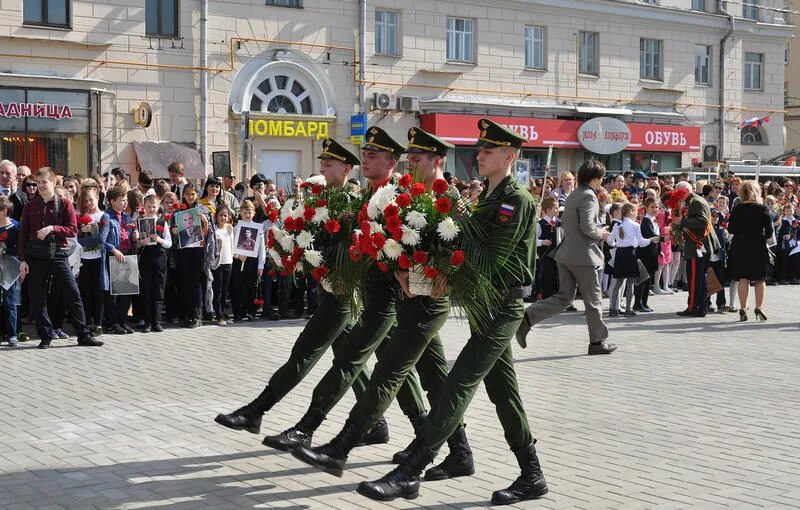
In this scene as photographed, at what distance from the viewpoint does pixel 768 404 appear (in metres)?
9.03

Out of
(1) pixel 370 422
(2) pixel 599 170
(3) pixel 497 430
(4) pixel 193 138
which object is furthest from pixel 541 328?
(4) pixel 193 138

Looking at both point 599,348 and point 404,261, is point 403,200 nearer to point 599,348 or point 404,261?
point 404,261

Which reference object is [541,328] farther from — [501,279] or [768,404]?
[501,279]

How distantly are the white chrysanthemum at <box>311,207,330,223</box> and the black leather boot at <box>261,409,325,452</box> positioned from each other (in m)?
1.16

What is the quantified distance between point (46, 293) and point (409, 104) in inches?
715

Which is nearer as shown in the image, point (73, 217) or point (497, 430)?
point (497, 430)

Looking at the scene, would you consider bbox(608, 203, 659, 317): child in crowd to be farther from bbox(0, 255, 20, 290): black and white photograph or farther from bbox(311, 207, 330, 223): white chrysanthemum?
bbox(311, 207, 330, 223): white chrysanthemum

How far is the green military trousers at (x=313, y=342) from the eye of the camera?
276 inches

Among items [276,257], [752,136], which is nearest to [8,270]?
[276,257]

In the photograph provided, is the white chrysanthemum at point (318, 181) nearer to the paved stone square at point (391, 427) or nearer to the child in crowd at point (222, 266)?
the paved stone square at point (391, 427)

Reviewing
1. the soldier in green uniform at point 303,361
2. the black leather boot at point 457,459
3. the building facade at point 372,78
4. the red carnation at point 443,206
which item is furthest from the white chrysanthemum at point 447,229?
the building facade at point 372,78

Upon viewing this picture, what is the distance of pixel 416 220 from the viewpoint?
19.9 feet

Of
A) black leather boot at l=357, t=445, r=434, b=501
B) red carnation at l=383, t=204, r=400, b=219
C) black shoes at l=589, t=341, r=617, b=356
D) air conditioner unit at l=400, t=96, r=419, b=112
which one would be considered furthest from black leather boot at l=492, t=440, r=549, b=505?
air conditioner unit at l=400, t=96, r=419, b=112

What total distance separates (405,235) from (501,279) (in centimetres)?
59
